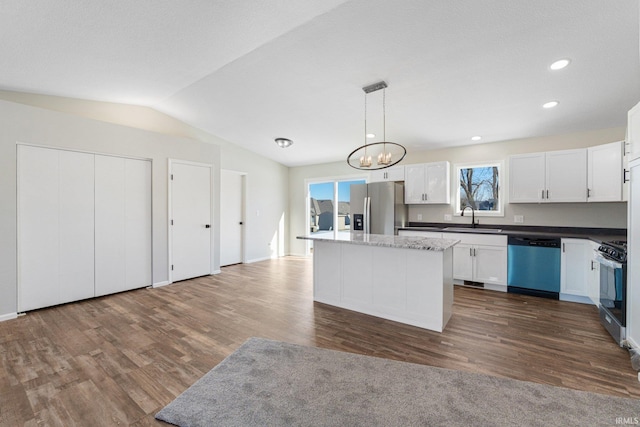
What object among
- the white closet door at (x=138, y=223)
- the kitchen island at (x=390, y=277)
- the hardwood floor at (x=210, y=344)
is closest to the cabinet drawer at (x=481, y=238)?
the hardwood floor at (x=210, y=344)

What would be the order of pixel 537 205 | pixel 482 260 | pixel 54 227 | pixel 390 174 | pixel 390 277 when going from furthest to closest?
1. pixel 390 174
2. pixel 537 205
3. pixel 482 260
4. pixel 54 227
5. pixel 390 277

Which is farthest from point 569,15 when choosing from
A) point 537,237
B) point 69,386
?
point 69,386

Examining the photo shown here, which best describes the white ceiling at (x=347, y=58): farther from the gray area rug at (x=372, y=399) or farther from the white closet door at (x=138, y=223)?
the gray area rug at (x=372, y=399)

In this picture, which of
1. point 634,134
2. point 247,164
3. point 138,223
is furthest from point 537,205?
point 138,223

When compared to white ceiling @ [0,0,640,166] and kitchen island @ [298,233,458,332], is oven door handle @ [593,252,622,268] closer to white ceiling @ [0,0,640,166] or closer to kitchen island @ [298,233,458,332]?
kitchen island @ [298,233,458,332]

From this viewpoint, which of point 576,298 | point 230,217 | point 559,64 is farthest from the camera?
point 230,217

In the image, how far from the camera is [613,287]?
263 centimetres

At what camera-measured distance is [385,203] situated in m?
5.05

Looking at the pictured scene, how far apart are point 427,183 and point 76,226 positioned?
5464 mm

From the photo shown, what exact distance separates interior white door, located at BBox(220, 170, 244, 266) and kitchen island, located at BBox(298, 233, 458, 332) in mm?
3117

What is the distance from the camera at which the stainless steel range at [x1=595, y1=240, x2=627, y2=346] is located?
2.46m

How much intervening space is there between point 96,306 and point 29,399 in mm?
2016

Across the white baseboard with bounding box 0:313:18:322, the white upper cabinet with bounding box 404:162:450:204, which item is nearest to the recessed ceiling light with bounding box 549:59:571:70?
the white upper cabinet with bounding box 404:162:450:204

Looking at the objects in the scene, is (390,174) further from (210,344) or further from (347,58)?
(210,344)
